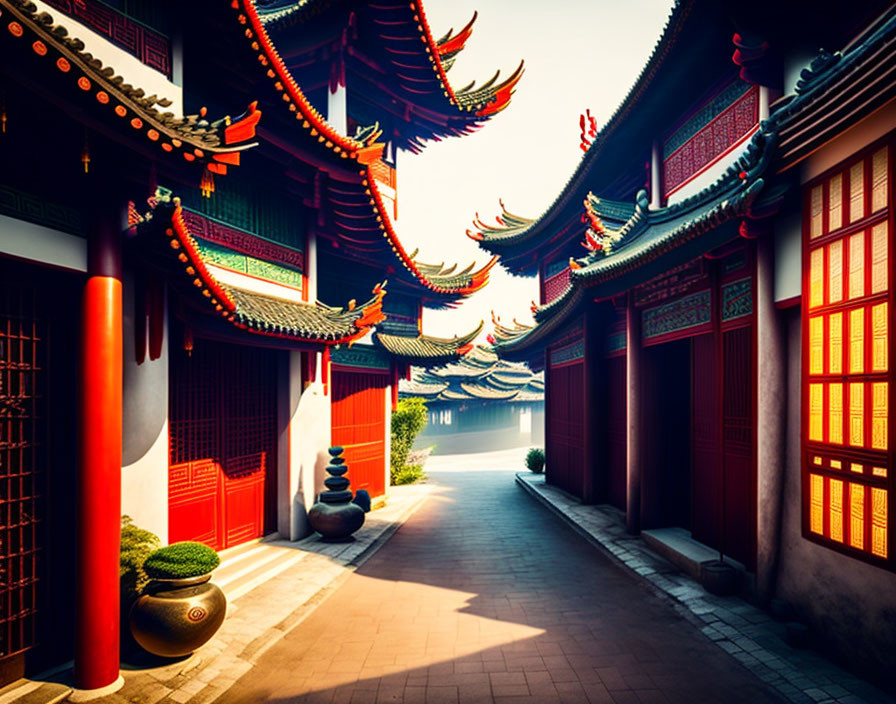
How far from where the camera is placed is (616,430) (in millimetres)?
10719

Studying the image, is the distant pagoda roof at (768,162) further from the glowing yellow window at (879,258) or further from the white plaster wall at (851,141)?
the glowing yellow window at (879,258)

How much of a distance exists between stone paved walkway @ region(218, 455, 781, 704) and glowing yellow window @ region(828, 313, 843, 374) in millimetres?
2810

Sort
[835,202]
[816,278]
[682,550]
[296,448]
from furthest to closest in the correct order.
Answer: [296,448] < [682,550] < [816,278] < [835,202]

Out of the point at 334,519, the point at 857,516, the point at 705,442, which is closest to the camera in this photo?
the point at 857,516

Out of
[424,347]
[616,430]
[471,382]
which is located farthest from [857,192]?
[471,382]

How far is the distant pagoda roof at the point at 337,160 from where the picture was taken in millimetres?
6323

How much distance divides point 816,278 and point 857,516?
7.19ft

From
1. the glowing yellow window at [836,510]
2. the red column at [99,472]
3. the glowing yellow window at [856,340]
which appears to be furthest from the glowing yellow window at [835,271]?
the red column at [99,472]

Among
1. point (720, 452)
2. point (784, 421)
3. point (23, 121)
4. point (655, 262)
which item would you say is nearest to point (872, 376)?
point (784, 421)

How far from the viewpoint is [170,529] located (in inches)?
264

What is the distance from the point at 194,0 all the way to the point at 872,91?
6.62 meters

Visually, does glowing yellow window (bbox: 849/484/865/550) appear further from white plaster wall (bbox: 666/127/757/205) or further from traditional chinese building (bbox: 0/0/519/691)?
traditional chinese building (bbox: 0/0/519/691)

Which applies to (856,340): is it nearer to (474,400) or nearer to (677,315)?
(677,315)

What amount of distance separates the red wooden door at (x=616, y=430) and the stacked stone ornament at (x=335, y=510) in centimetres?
523
